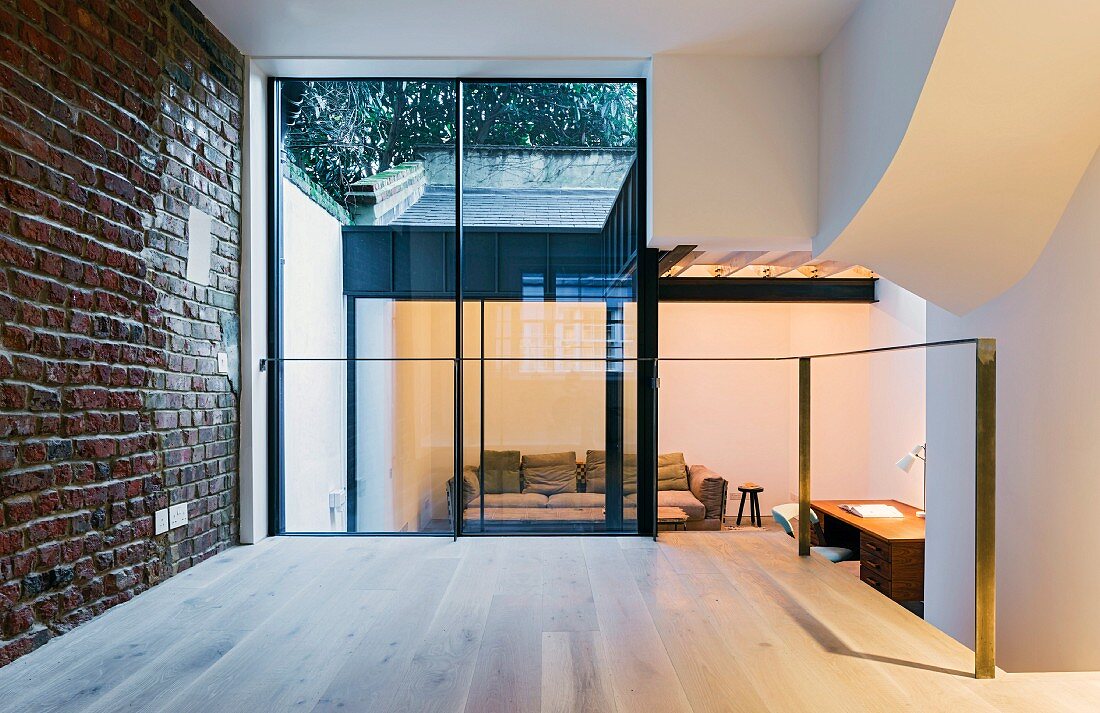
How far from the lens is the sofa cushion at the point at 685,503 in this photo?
7.18 m

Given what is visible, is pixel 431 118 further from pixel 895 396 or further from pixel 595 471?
pixel 895 396

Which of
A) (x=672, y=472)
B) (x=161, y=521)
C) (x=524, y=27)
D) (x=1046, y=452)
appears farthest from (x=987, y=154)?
(x=672, y=472)

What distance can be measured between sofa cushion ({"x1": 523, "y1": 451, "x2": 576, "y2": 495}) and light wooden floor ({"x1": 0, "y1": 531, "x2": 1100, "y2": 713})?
23.7 inches

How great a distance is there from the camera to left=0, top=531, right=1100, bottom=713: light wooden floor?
188 centimetres

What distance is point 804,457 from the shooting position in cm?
323

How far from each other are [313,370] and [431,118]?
148cm

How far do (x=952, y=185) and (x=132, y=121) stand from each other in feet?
10.2

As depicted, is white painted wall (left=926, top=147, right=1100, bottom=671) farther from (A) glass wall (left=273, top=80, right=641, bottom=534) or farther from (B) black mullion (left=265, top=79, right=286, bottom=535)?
(B) black mullion (left=265, top=79, right=286, bottom=535)

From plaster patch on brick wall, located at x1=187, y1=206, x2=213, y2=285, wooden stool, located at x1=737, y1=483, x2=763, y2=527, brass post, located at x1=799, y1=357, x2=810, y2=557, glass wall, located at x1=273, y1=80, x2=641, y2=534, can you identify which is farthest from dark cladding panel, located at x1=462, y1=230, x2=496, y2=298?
wooden stool, located at x1=737, y1=483, x2=763, y2=527

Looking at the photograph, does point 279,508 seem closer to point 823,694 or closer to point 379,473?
point 379,473

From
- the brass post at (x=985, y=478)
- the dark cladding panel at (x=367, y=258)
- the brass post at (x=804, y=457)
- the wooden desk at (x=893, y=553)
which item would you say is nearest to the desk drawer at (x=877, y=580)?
the wooden desk at (x=893, y=553)

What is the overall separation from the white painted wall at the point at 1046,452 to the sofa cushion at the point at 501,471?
2.17 metres

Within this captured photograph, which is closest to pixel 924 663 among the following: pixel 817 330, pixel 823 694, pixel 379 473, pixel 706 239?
pixel 823 694

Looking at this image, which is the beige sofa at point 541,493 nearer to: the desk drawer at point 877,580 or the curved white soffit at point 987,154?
the curved white soffit at point 987,154
